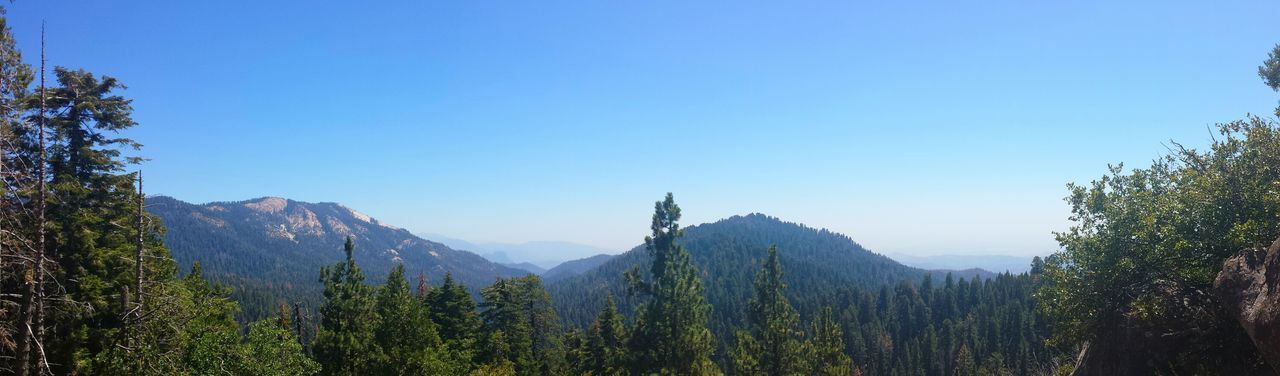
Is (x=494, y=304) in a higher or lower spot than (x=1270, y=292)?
lower

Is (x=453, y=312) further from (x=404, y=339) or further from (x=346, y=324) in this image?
(x=404, y=339)

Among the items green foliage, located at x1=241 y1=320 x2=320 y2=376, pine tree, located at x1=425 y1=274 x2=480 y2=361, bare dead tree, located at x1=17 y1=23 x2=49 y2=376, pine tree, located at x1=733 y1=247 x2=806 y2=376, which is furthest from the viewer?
pine tree, located at x1=425 y1=274 x2=480 y2=361

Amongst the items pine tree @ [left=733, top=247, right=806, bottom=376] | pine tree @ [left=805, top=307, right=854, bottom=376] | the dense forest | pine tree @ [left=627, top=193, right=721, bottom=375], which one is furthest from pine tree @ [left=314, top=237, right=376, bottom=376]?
pine tree @ [left=805, top=307, right=854, bottom=376]

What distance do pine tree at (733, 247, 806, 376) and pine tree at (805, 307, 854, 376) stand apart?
87.6 inches

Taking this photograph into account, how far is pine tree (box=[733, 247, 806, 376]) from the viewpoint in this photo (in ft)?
85.8

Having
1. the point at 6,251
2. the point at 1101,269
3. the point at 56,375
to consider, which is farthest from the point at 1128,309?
the point at 56,375

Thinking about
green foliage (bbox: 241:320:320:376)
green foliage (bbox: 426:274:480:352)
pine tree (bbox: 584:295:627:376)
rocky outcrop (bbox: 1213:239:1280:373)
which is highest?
rocky outcrop (bbox: 1213:239:1280:373)

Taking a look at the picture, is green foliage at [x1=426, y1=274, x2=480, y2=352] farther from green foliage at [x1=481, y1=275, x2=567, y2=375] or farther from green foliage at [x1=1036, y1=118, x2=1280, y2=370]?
green foliage at [x1=1036, y1=118, x2=1280, y2=370]

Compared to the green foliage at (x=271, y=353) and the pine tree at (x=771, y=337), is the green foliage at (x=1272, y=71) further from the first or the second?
the green foliage at (x=271, y=353)

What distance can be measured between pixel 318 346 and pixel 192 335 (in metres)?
6.39

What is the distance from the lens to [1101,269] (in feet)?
57.5

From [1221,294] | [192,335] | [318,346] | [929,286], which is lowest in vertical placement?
[929,286]

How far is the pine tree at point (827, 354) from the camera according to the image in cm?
2892

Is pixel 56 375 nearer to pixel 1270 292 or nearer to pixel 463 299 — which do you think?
pixel 463 299
